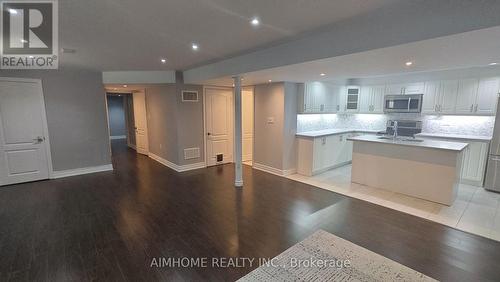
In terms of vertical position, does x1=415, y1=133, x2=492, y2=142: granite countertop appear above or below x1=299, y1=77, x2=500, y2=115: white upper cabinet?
below

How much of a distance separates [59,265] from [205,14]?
3004mm

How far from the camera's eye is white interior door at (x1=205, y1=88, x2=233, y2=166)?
20.9 ft

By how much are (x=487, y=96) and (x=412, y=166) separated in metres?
2.53

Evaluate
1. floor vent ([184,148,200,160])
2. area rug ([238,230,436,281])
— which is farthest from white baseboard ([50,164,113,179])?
area rug ([238,230,436,281])

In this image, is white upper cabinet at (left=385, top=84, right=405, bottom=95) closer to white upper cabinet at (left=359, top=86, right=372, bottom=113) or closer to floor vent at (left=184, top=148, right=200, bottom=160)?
white upper cabinet at (left=359, top=86, right=372, bottom=113)

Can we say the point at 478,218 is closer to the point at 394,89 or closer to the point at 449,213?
the point at 449,213

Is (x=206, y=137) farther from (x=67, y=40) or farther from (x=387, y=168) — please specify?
(x=387, y=168)

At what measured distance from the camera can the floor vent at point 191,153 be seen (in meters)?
6.07

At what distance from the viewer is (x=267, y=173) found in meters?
5.71

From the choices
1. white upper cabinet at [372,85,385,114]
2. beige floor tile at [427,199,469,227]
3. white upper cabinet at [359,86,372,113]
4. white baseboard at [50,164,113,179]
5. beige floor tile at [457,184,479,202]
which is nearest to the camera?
beige floor tile at [427,199,469,227]

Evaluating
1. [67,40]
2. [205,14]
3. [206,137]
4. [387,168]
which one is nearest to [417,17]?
[205,14]

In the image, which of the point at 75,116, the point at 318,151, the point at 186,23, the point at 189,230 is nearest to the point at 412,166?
the point at 318,151

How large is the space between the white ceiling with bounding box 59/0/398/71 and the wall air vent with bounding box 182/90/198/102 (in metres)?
1.90

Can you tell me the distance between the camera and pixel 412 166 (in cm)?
408
